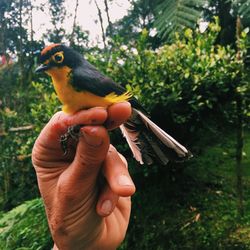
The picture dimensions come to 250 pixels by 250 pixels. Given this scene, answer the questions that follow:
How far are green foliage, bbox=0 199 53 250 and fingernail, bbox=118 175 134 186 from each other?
2.15 metres

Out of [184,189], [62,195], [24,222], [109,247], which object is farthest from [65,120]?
[184,189]

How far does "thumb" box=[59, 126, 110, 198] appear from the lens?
4.07ft

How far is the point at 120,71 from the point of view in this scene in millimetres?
3500

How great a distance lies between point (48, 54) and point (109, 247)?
749 mm

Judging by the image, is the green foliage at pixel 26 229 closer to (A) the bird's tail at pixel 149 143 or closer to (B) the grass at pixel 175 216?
(B) the grass at pixel 175 216

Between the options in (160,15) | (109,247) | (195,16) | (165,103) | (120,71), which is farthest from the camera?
(120,71)

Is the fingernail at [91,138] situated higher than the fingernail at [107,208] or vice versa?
the fingernail at [91,138]

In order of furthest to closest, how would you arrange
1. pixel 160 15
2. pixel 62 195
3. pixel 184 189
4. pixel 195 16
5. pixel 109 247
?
1. pixel 184 189
2. pixel 160 15
3. pixel 195 16
4. pixel 109 247
5. pixel 62 195

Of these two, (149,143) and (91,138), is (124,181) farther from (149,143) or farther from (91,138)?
(149,143)

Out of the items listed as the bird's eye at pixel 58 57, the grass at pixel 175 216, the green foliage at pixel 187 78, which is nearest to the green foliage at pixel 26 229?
the grass at pixel 175 216


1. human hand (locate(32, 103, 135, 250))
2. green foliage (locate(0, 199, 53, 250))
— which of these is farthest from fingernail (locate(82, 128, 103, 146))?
green foliage (locate(0, 199, 53, 250))

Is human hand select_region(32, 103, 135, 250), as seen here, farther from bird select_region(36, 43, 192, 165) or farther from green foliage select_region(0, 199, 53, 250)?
green foliage select_region(0, 199, 53, 250)

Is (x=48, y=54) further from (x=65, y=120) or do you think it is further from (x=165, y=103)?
(x=165, y=103)

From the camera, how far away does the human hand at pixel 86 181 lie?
4.11ft
